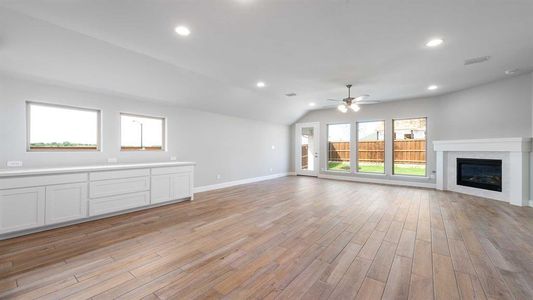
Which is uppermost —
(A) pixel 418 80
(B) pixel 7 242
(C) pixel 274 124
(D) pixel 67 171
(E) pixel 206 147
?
(A) pixel 418 80

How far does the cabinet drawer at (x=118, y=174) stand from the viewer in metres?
3.40

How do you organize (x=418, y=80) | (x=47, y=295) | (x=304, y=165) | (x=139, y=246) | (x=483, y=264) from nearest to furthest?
(x=47, y=295) → (x=483, y=264) → (x=139, y=246) → (x=418, y=80) → (x=304, y=165)

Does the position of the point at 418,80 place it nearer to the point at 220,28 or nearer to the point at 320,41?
the point at 320,41

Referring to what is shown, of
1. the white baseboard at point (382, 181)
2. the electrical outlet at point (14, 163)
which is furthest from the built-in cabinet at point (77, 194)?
the white baseboard at point (382, 181)

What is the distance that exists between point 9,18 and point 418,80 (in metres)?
6.75

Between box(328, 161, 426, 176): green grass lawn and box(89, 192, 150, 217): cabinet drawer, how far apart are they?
6.44 meters

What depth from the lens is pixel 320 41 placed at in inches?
116

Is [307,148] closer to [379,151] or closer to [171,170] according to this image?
[379,151]

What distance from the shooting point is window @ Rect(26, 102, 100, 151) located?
3.43 metres

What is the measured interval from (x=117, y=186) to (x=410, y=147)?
7.84 metres

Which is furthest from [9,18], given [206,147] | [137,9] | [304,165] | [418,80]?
[304,165]

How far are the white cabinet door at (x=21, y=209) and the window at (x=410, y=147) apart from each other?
8.36m

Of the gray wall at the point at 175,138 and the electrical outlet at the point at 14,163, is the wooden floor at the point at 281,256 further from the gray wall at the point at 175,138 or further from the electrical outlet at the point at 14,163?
the gray wall at the point at 175,138

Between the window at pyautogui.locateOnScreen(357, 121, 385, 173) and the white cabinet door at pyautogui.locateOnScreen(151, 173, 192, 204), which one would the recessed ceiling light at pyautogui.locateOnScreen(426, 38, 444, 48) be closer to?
the window at pyautogui.locateOnScreen(357, 121, 385, 173)
